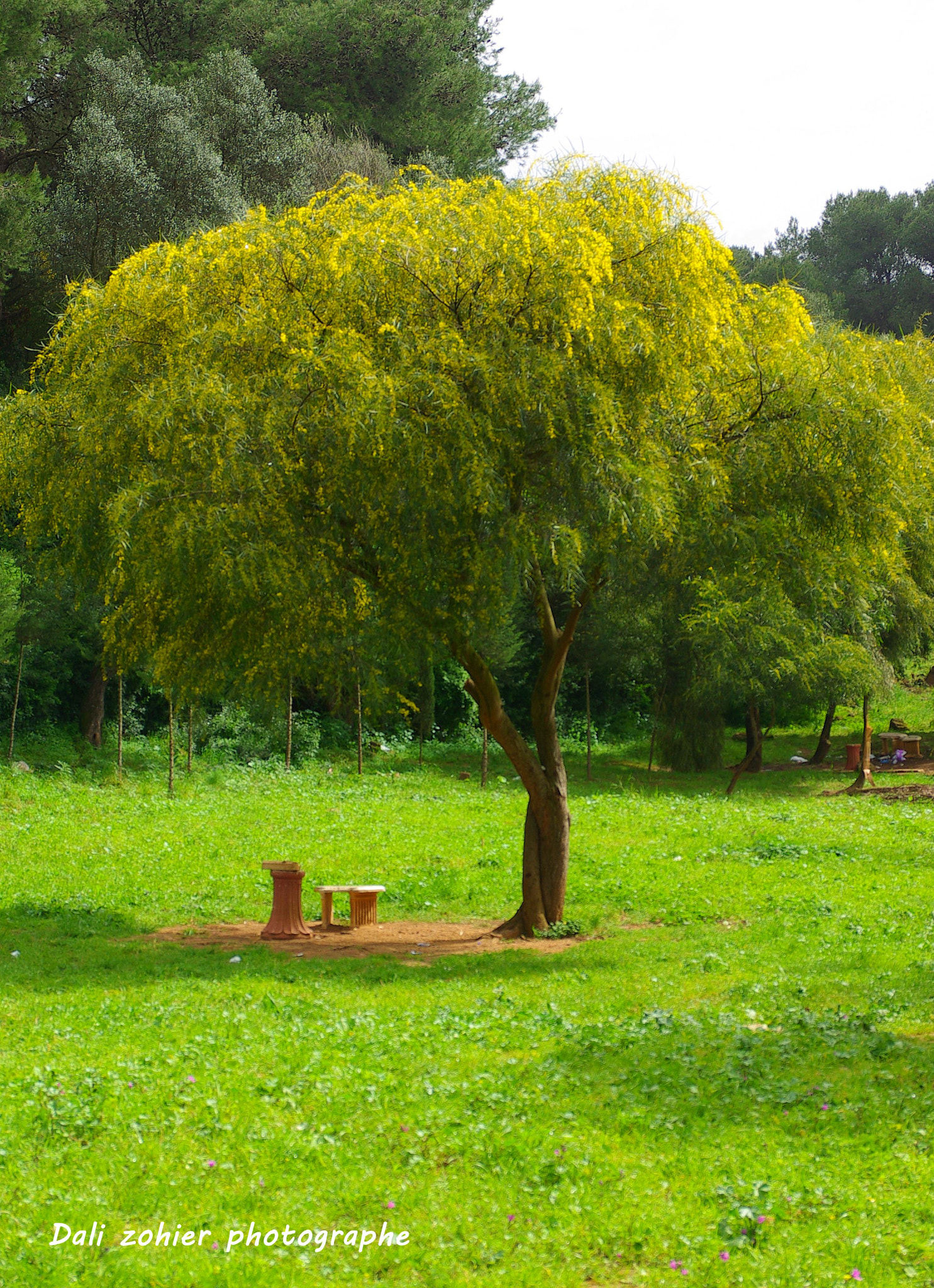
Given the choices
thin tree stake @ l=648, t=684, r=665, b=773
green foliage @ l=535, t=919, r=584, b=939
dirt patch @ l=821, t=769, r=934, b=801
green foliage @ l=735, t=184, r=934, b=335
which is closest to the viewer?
green foliage @ l=535, t=919, r=584, b=939

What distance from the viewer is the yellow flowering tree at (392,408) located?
31.8 feet

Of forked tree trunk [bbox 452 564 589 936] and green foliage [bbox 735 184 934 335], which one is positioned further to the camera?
green foliage [bbox 735 184 934 335]

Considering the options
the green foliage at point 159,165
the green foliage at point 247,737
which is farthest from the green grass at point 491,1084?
the green foliage at point 159,165

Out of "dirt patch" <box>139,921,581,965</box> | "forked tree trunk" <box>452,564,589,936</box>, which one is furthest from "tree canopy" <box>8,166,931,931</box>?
"dirt patch" <box>139,921,581,965</box>

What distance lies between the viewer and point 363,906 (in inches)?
522

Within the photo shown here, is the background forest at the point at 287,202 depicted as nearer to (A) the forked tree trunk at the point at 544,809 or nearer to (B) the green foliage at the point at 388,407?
(A) the forked tree trunk at the point at 544,809

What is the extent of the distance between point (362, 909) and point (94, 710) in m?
16.5

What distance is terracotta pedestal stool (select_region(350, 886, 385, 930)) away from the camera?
13180 millimetres

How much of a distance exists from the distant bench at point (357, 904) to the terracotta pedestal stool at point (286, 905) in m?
0.44

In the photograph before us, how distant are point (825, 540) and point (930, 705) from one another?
3080cm

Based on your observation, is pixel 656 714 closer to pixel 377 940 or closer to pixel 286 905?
pixel 377 940

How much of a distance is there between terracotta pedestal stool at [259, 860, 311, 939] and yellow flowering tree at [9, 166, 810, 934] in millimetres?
2606

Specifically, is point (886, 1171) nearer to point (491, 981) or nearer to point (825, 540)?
point (491, 981)

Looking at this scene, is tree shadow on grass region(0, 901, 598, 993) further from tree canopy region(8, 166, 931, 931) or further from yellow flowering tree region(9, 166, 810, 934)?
yellow flowering tree region(9, 166, 810, 934)
